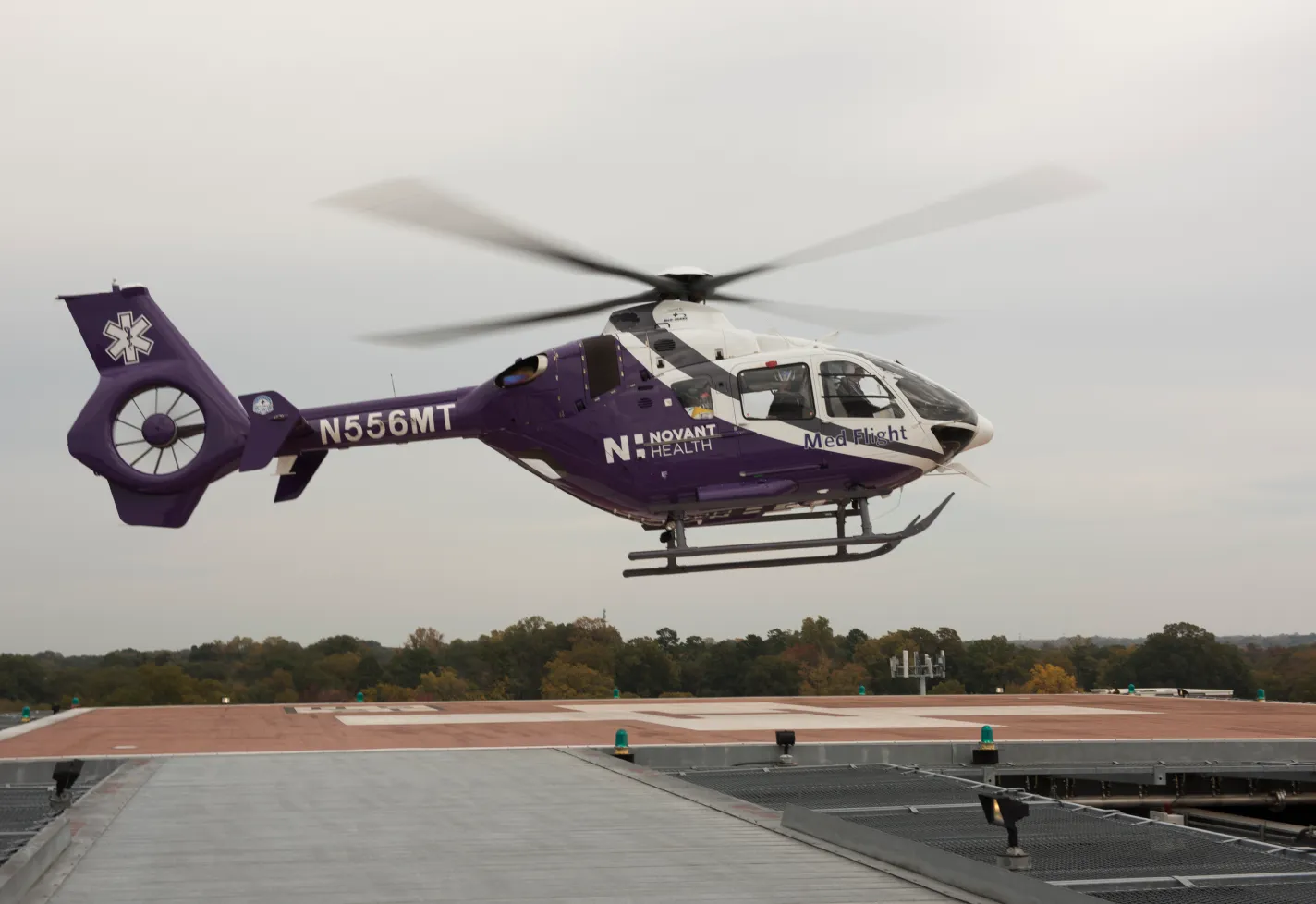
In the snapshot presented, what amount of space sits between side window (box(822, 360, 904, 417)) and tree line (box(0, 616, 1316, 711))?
5153cm

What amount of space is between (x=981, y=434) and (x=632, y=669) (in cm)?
6288

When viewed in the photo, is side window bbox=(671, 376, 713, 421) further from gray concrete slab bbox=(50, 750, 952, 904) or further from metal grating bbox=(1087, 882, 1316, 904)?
metal grating bbox=(1087, 882, 1316, 904)

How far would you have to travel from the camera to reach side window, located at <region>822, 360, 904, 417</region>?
2314 centimetres

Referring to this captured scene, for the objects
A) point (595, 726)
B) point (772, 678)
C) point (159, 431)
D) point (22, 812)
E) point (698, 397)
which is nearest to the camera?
point (22, 812)

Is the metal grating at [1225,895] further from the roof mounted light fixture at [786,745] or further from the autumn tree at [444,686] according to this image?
the autumn tree at [444,686]

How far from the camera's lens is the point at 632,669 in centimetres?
8469

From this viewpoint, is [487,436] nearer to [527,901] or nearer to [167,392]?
[167,392]

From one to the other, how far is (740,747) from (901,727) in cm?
589

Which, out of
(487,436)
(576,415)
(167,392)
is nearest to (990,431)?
(576,415)

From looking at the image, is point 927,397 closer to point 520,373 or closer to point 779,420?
point 779,420

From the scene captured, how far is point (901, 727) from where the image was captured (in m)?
23.1

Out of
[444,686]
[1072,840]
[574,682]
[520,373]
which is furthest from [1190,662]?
[1072,840]

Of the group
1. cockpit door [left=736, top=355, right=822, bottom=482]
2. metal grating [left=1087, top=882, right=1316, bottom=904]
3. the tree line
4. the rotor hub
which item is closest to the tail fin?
the rotor hub

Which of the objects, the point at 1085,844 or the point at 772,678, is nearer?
the point at 1085,844
